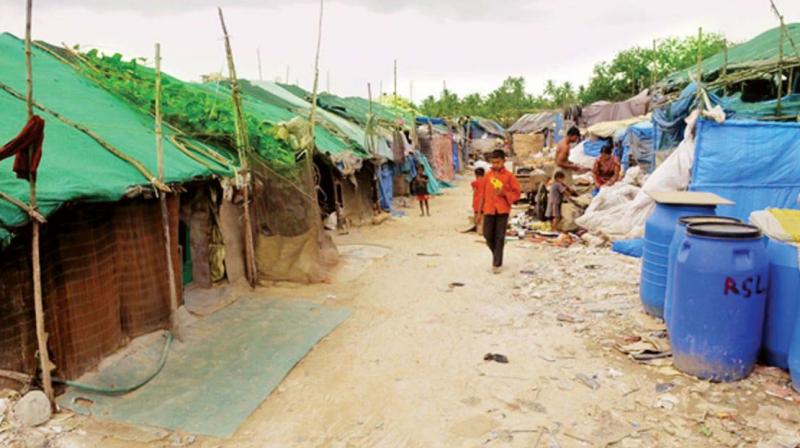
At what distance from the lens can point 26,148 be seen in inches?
145

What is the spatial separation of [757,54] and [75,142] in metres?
12.5

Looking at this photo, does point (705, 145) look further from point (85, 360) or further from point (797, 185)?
point (85, 360)

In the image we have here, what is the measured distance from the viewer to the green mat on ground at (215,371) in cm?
408

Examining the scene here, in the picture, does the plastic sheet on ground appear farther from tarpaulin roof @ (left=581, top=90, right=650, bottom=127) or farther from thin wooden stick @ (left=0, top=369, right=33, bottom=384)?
thin wooden stick @ (left=0, top=369, right=33, bottom=384)

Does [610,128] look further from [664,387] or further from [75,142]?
[75,142]

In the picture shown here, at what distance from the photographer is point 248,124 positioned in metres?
7.56

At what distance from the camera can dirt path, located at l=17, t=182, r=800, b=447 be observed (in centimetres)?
377

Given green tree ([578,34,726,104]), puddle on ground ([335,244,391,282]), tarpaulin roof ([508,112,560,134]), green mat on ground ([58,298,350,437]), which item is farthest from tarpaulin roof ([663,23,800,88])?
green tree ([578,34,726,104])

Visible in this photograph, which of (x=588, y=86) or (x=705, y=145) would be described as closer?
(x=705, y=145)

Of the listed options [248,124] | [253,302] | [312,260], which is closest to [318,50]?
[248,124]

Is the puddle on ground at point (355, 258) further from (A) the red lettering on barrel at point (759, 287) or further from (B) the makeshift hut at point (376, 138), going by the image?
(A) the red lettering on barrel at point (759, 287)

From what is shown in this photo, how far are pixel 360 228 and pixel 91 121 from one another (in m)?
7.30

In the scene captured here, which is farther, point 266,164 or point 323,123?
point 323,123

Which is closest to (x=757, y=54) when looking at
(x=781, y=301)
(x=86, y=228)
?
(x=781, y=301)
